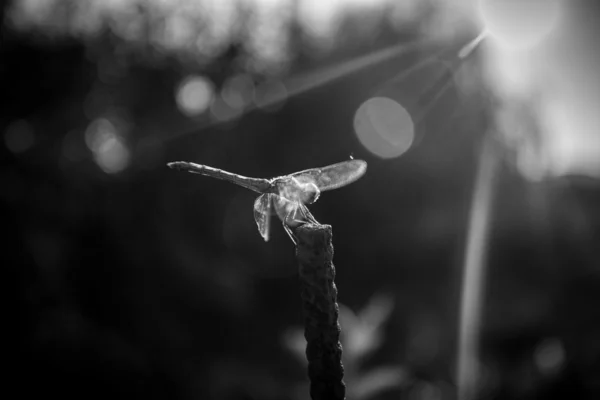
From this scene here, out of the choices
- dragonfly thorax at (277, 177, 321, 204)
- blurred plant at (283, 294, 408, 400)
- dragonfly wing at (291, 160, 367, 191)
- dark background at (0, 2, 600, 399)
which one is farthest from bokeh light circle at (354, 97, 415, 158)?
dragonfly thorax at (277, 177, 321, 204)

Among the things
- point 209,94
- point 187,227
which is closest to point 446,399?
point 187,227

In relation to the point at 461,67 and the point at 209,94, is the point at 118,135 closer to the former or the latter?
the point at 209,94

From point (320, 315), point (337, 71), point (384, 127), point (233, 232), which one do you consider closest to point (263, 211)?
point (320, 315)

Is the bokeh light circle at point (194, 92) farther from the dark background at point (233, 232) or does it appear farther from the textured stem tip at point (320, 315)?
the textured stem tip at point (320, 315)

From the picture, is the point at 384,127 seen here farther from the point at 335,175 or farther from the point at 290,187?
the point at 290,187

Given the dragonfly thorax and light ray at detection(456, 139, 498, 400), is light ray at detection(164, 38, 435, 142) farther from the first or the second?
the dragonfly thorax

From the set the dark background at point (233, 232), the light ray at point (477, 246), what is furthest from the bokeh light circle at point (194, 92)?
the light ray at point (477, 246)
